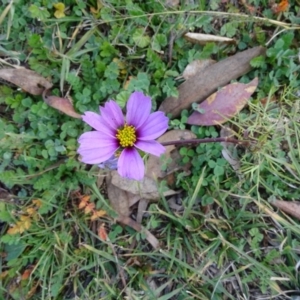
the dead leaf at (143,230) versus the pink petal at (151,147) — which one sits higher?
the pink petal at (151,147)

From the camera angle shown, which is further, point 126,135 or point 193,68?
point 193,68

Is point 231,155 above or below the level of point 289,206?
above

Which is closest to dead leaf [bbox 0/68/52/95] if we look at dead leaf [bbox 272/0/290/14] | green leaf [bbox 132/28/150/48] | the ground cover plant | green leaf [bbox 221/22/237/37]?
the ground cover plant

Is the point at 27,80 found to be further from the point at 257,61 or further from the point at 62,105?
the point at 257,61

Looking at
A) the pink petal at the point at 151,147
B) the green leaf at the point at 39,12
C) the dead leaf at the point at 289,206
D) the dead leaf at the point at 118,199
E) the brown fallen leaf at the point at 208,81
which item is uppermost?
the green leaf at the point at 39,12

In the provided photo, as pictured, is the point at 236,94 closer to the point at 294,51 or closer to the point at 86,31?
the point at 294,51

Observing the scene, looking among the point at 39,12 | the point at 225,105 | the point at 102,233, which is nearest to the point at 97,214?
the point at 102,233

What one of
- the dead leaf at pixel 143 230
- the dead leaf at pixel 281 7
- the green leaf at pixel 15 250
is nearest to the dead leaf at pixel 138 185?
the dead leaf at pixel 143 230

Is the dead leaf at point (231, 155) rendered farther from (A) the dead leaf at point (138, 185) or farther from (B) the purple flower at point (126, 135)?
(B) the purple flower at point (126, 135)
